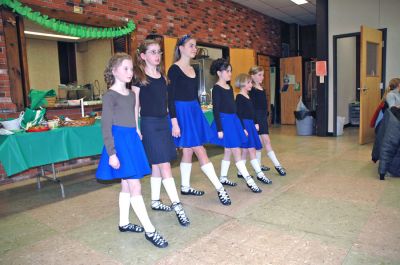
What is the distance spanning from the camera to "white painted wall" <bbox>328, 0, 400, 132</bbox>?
250 inches

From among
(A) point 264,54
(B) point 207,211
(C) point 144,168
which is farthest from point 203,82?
(C) point 144,168

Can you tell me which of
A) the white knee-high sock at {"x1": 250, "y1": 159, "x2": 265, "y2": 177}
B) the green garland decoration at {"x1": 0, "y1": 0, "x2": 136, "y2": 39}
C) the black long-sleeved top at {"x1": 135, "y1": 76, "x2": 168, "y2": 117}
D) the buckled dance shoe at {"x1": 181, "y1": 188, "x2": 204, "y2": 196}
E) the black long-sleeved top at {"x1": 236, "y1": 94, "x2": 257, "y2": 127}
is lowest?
the buckled dance shoe at {"x1": 181, "y1": 188, "x2": 204, "y2": 196}

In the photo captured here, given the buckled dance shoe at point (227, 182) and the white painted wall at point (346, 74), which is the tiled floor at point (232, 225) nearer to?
the buckled dance shoe at point (227, 182)

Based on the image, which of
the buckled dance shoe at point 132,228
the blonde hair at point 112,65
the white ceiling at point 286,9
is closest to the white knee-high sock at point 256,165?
the buckled dance shoe at point 132,228

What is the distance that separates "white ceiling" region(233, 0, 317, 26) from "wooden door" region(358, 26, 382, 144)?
2.36 metres

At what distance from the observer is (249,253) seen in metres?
2.14

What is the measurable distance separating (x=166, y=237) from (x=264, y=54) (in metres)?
7.85

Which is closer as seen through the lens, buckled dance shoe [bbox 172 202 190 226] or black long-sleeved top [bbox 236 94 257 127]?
buckled dance shoe [bbox 172 202 190 226]

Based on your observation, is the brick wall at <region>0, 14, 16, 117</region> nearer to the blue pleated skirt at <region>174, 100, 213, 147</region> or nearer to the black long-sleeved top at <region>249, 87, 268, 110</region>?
the blue pleated skirt at <region>174, 100, 213, 147</region>

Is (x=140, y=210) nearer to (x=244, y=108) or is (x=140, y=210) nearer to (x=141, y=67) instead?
(x=141, y=67)

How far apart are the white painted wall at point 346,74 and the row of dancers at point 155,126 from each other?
5.44 meters

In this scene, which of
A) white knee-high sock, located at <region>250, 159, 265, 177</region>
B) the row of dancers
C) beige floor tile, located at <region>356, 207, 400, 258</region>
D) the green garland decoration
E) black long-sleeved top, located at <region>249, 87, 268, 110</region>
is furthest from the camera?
the green garland decoration

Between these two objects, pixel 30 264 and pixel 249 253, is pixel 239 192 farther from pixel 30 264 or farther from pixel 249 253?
pixel 30 264

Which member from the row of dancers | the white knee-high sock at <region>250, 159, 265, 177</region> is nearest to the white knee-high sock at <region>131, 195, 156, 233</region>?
the row of dancers
